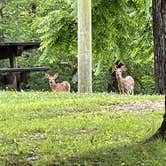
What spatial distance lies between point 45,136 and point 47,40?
11.6 meters

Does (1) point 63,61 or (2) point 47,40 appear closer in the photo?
(2) point 47,40

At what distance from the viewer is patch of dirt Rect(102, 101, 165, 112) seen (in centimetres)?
965

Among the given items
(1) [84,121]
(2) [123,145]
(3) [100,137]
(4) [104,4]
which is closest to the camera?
(2) [123,145]

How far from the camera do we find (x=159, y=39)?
12.6 meters

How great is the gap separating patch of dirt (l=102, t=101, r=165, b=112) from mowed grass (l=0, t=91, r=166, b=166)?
0.15 m

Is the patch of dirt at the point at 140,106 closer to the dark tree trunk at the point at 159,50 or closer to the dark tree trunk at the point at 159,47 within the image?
the dark tree trunk at the point at 159,47

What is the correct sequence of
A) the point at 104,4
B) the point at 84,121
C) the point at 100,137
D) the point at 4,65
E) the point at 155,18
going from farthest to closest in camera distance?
the point at 4,65
the point at 104,4
the point at 155,18
the point at 84,121
the point at 100,137

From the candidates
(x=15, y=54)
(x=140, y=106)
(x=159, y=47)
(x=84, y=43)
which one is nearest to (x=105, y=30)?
(x=15, y=54)

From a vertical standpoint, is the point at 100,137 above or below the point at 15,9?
below

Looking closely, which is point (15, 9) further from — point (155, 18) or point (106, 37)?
point (155, 18)

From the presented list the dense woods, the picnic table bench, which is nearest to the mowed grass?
the picnic table bench

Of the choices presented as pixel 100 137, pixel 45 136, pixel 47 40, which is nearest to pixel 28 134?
pixel 45 136

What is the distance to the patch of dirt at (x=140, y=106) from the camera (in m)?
9.65

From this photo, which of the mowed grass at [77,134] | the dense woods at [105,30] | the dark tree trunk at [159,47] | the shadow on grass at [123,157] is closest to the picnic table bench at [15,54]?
the dense woods at [105,30]
